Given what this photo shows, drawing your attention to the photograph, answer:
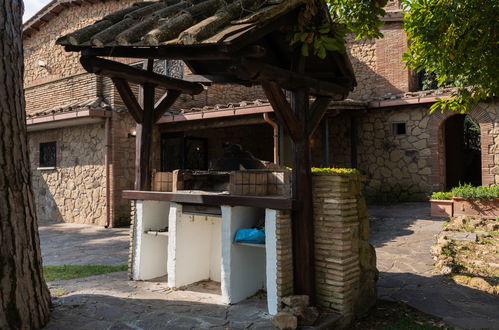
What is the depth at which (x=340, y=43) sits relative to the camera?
13.0 feet

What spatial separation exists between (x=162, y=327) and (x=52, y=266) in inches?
142

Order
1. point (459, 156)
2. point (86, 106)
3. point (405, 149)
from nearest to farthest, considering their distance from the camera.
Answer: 1. point (86, 106)
2. point (405, 149)
3. point (459, 156)

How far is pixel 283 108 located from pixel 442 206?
7.23 meters

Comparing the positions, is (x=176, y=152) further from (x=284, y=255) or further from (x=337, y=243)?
(x=337, y=243)

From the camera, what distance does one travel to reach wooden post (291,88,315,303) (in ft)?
13.4

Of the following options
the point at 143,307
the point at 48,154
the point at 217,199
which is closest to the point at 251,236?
the point at 217,199

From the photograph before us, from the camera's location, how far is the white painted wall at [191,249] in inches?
193

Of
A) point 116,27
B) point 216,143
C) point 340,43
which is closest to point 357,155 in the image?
point 216,143

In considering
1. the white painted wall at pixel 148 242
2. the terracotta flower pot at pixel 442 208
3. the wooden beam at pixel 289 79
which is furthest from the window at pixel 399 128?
the white painted wall at pixel 148 242

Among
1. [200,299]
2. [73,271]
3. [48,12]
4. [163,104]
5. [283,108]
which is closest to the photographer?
[283,108]

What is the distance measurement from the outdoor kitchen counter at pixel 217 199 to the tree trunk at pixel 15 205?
1.52m

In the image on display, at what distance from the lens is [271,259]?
4086 millimetres

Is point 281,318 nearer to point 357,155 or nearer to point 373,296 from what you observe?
point 373,296

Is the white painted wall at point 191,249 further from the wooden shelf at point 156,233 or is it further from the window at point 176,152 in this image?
the window at point 176,152
